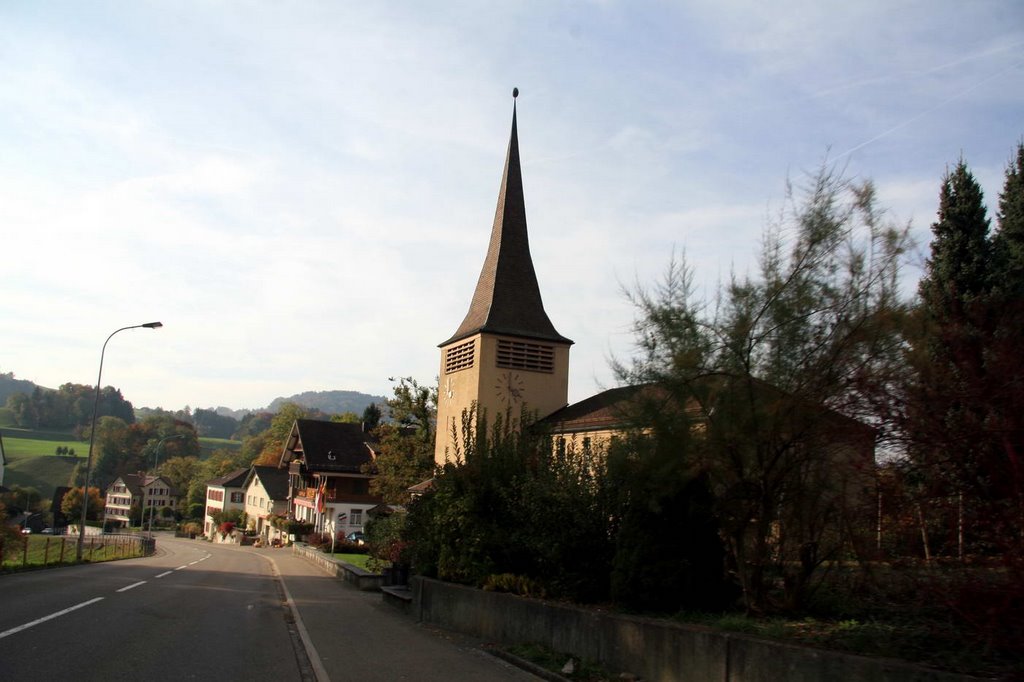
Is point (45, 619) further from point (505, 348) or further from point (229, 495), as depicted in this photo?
point (229, 495)

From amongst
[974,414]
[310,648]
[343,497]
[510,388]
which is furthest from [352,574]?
[343,497]

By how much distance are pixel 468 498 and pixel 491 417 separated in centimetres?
1151

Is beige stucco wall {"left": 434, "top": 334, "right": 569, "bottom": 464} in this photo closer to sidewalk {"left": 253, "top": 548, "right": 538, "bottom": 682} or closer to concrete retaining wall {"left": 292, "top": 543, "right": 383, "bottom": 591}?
concrete retaining wall {"left": 292, "top": 543, "right": 383, "bottom": 591}

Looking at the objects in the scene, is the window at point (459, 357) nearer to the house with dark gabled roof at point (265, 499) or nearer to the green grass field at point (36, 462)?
the house with dark gabled roof at point (265, 499)

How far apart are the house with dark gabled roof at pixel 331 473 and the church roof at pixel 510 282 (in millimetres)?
26504

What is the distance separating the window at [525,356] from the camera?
26.6 metres

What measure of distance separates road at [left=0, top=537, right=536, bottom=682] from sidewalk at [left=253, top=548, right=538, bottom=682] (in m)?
0.02

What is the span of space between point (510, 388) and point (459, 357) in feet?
8.83

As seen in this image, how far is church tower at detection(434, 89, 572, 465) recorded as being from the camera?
1035 inches

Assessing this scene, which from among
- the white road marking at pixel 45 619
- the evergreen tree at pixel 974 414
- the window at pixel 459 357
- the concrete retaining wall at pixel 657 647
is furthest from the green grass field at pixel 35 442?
the evergreen tree at pixel 974 414

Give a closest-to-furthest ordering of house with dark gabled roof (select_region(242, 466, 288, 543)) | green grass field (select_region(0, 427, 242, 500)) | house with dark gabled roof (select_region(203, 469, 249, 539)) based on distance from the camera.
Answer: house with dark gabled roof (select_region(242, 466, 288, 543))
house with dark gabled roof (select_region(203, 469, 249, 539))
green grass field (select_region(0, 427, 242, 500))

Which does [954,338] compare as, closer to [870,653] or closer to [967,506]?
[967,506]

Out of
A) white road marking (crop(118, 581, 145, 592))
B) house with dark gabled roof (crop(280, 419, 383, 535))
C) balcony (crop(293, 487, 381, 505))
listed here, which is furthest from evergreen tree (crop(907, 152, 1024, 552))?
balcony (crop(293, 487, 381, 505))

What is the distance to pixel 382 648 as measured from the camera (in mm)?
11562
